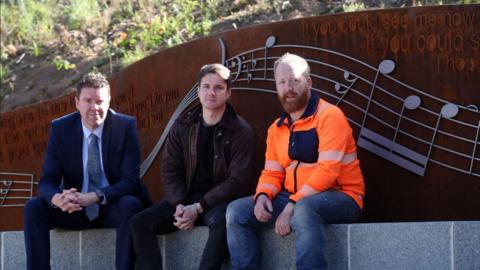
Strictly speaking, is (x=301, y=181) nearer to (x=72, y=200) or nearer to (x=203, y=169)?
(x=203, y=169)

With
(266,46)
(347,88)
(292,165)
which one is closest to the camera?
(292,165)

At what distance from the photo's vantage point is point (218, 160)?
685 centimetres

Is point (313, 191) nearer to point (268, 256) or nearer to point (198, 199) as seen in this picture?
point (268, 256)

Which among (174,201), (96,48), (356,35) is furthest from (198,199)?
(96,48)

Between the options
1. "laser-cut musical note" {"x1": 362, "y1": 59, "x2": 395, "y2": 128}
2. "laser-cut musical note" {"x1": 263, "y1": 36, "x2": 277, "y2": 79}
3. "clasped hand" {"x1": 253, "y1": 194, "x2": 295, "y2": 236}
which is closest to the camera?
"clasped hand" {"x1": 253, "y1": 194, "x2": 295, "y2": 236}

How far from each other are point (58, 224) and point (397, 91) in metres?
2.53

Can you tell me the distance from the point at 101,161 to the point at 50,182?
0.39 meters

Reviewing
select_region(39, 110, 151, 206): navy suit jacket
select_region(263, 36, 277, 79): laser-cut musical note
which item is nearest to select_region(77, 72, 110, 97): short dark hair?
select_region(39, 110, 151, 206): navy suit jacket

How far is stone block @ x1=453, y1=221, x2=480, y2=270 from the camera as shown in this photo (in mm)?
5773

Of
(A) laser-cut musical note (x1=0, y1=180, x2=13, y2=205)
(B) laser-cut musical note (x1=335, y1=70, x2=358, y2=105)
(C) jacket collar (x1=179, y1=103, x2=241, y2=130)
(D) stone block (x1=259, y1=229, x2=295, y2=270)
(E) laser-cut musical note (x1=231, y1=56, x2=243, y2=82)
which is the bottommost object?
(D) stone block (x1=259, y1=229, x2=295, y2=270)

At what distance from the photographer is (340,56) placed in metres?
7.30

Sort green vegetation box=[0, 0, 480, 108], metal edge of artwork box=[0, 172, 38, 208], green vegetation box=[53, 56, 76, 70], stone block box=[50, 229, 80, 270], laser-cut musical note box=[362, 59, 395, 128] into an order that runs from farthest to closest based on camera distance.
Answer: green vegetation box=[53, 56, 76, 70] < green vegetation box=[0, 0, 480, 108] < metal edge of artwork box=[0, 172, 38, 208] < stone block box=[50, 229, 80, 270] < laser-cut musical note box=[362, 59, 395, 128]

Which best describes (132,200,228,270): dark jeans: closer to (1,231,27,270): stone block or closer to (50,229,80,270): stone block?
(50,229,80,270): stone block

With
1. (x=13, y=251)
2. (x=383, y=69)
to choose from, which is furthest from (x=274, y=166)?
(x=13, y=251)
